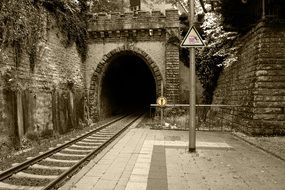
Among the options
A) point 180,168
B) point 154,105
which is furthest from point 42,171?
point 154,105

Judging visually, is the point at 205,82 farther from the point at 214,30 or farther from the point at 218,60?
the point at 214,30

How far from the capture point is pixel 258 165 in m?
6.36

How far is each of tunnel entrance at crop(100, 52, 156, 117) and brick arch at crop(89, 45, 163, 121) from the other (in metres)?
0.53

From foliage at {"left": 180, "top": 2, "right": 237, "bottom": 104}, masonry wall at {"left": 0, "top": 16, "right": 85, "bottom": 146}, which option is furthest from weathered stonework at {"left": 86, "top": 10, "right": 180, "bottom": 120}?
masonry wall at {"left": 0, "top": 16, "right": 85, "bottom": 146}

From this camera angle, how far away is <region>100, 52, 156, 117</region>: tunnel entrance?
20141 millimetres

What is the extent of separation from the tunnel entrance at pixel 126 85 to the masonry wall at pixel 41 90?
4.42 metres

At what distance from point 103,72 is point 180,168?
12894 millimetres

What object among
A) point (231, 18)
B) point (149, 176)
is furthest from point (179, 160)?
point (231, 18)

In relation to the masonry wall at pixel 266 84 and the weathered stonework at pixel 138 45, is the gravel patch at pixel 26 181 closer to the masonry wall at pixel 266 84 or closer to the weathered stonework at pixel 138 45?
the masonry wall at pixel 266 84

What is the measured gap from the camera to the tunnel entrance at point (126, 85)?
66.1 feet

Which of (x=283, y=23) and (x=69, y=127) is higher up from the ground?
(x=283, y=23)

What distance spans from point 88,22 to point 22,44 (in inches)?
329

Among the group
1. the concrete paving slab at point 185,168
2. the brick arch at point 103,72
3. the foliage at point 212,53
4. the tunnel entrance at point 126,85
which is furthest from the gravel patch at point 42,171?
the tunnel entrance at point 126,85

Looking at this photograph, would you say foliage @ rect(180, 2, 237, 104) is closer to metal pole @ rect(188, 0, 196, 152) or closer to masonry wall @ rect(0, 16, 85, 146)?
metal pole @ rect(188, 0, 196, 152)
